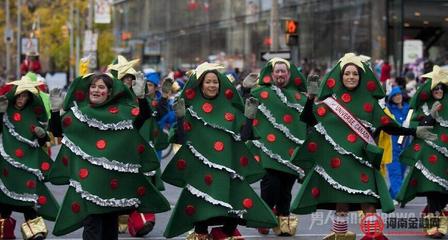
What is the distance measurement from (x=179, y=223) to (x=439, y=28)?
89.6 ft

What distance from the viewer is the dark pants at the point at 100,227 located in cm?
902

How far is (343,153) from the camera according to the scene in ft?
33.5

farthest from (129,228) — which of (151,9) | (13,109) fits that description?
(151,9)

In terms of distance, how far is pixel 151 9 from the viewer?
7300 cm

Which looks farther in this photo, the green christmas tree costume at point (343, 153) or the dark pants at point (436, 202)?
the dark pants at point (436, 202)

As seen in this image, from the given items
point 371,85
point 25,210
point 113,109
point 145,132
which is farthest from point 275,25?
point 113,109

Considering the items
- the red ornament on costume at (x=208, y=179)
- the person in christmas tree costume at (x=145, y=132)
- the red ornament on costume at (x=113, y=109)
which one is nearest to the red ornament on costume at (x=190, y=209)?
the red ornament on costume at (x=208, y=179)

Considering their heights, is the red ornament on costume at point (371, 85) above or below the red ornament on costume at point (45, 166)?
above

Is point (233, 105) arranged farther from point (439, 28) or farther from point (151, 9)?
point (151, 9)

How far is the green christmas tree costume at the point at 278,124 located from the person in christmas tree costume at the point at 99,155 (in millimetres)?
2877

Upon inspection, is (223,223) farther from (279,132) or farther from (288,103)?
(288,103)

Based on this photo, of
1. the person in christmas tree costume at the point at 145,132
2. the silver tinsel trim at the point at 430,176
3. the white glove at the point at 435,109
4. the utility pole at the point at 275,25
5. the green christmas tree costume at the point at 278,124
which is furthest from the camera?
the utility pole at the point at 275,25

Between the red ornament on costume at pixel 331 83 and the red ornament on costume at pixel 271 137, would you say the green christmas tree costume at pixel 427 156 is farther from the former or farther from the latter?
the red ornament on costume at pixel 331 83

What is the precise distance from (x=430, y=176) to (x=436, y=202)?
1.23 ft
